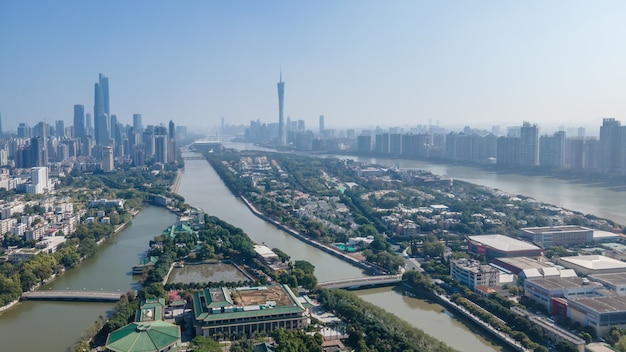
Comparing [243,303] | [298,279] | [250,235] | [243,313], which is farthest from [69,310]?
[250,235]

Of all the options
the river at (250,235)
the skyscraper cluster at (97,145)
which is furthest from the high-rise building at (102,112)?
the river at (250,235)

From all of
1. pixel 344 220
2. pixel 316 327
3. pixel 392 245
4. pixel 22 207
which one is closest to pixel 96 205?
pixel 22 207

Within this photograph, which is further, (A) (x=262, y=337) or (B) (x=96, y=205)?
(B) (x=96, y=205)

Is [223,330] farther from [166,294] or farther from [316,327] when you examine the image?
[166,294]

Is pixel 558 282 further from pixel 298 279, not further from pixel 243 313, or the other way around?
pixel 243 313

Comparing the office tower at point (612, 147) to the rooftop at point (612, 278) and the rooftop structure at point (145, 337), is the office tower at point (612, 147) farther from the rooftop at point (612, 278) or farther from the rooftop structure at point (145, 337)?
the rooftop structure at point (145, 337)

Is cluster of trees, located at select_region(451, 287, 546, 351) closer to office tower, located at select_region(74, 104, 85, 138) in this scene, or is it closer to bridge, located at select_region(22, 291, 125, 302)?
bridge, located at select_region(22, 291, 125, 302)

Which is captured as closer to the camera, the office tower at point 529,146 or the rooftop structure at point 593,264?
the rooftop structure at point 593,264
